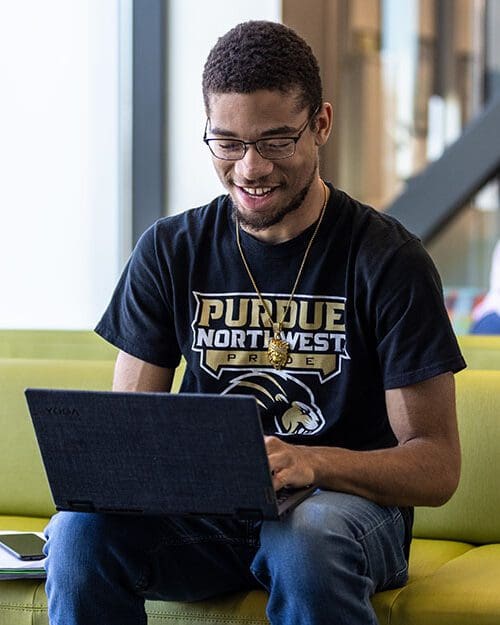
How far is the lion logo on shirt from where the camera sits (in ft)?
6.41

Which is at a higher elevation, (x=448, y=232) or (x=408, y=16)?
(x=408, y=16)

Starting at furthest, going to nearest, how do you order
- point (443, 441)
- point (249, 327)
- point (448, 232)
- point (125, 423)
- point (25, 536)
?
point (448, 232) < point (25, 536) < point (249, 327) < point (443, 441) < point (125, 423)

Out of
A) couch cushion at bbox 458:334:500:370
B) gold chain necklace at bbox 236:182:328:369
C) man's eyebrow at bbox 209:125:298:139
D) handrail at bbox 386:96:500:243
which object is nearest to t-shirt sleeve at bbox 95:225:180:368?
gold chain necklace at bbox 236:182:328:369

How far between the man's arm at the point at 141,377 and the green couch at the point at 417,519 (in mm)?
341

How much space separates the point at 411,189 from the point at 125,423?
3.16m

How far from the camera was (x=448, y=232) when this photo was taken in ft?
20.4

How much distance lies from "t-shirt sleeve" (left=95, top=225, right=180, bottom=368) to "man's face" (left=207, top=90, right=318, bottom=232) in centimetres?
19

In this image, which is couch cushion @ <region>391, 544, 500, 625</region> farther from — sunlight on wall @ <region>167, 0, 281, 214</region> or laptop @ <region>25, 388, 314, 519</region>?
sunlight on wall @ <region>167, 0, 281, 214</region>

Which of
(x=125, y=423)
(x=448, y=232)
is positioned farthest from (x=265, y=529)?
(x=448, y=232)

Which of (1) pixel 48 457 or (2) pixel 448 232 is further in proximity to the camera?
(2) pixel 448 232

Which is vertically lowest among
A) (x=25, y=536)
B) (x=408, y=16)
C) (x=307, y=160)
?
(x=25, y=536)

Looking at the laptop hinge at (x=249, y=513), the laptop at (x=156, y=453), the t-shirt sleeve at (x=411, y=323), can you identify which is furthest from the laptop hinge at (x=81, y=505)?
the t-shirt sleeve at (x=411, y=323)

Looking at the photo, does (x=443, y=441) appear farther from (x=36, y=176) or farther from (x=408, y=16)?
(x=408, y=16)

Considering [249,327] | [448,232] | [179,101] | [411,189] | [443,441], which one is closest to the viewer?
[443,441]
